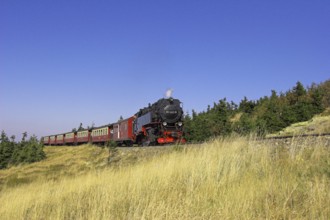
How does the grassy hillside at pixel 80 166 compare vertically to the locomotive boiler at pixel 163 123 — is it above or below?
below

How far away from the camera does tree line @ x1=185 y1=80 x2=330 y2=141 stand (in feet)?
98.6

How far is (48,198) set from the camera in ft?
29.6

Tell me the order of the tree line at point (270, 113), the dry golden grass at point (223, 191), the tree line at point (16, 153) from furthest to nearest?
the tree line at point (16, 153)
the tree line at point (270, 113)
the dry golden grass at point (223, 191)

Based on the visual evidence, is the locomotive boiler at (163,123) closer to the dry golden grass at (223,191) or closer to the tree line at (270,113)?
the tree line at (270,113)

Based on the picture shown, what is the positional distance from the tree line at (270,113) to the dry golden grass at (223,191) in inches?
644

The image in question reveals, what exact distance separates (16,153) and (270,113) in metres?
30.5

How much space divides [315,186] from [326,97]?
32.8 metres

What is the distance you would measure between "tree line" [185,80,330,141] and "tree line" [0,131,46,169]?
17.4 m

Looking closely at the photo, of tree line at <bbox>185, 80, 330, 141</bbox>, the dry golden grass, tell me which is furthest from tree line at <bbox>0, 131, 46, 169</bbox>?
the dry golden grass

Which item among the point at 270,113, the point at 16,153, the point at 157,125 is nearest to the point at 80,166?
the point at 157,125

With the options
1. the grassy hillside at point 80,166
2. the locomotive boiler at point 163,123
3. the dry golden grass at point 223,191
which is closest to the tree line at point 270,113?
the locomotive boiler at point 163,123

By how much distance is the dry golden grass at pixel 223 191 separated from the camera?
14.6 ft

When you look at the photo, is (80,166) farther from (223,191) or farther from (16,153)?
(16,153)

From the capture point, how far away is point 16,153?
4462 cm
